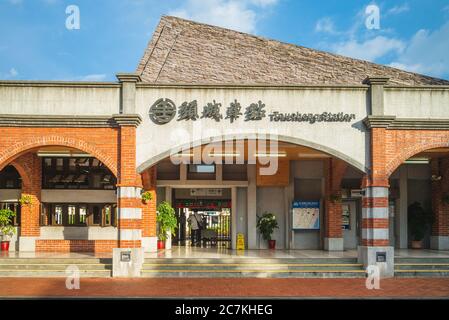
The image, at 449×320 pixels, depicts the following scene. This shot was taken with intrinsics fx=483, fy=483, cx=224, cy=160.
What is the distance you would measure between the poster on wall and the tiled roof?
7455 millimetres

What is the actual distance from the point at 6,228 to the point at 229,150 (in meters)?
9.02

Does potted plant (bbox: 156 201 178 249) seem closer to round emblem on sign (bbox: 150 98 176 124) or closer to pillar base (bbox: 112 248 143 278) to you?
pillar base (bbox: 112 248 143 278)

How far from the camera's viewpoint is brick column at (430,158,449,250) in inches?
747

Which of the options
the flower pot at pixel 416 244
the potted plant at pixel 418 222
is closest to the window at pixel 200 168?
the potted plant at pixel 418 222

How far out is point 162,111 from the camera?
1492cm

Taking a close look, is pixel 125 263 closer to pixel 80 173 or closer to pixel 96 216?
pixel 96 216

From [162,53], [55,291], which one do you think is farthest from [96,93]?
[162,53]

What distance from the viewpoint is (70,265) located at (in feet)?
48.8

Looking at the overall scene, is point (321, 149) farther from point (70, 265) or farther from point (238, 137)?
point (70, 265)

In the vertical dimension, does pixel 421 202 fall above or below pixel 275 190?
below

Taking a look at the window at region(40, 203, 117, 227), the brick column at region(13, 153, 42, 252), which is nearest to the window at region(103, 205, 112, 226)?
the window at region(40, 203, 117, 227)

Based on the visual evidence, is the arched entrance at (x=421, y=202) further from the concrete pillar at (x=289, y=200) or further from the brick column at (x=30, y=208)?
the brick column at (x=30, y=208)

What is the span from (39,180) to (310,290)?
1209 cm

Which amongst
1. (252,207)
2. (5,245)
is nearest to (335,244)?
(252,207)
